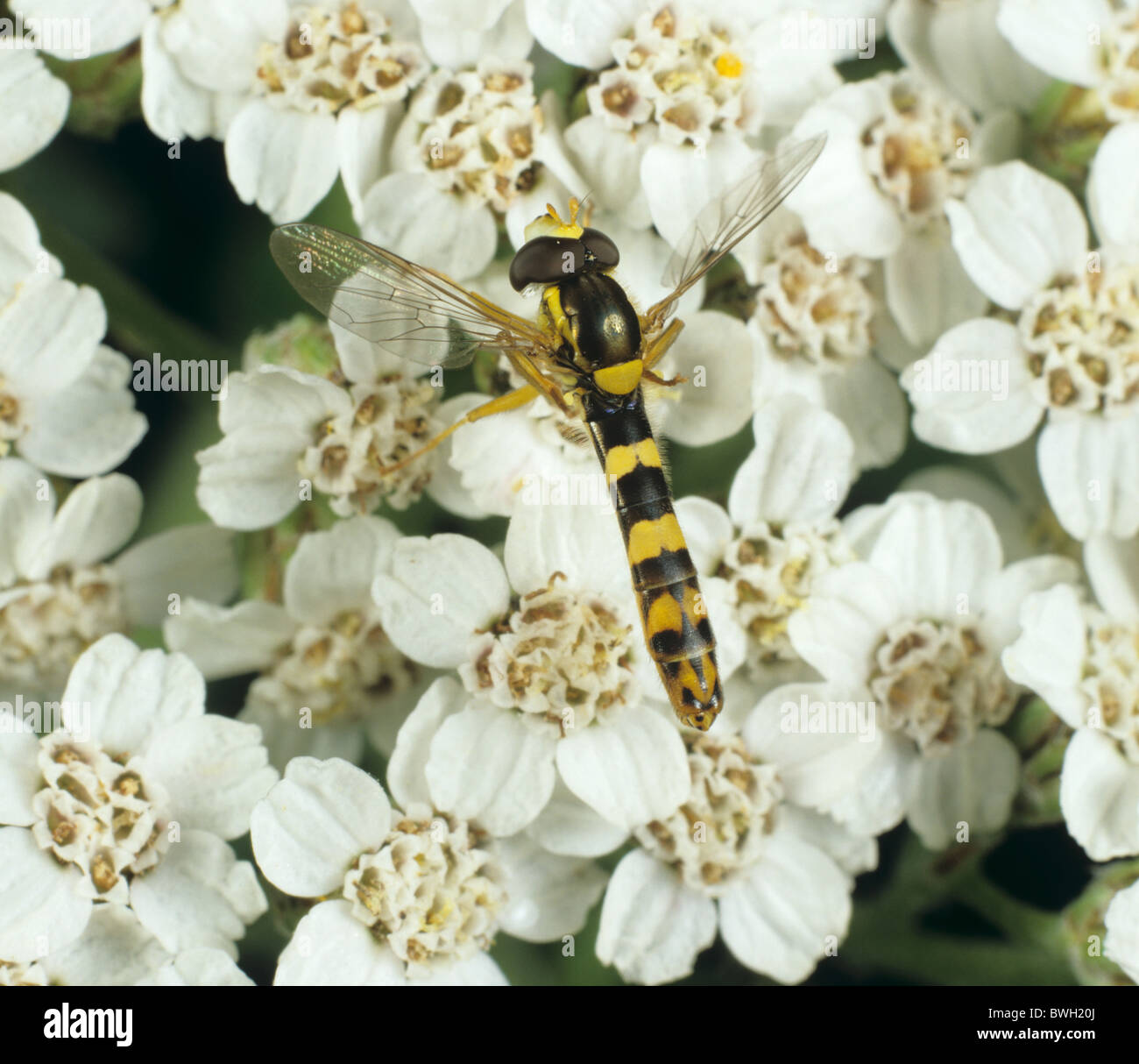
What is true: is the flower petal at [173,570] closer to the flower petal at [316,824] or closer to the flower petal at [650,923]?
the flower petal at [316,824]

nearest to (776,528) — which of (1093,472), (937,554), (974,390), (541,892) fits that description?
(937,554)

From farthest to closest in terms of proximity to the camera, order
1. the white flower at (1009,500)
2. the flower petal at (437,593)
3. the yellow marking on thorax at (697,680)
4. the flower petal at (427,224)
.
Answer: the white flower at (1009,500)
the flower petal at (427,224)
the flower petal at (437,593)
the yellow marking on thorax at (697,680)

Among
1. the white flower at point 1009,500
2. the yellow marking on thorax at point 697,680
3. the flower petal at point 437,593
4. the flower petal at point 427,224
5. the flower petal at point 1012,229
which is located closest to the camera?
the yellow marking on thorax at point 697,680

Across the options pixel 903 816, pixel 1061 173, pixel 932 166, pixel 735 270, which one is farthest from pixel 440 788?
pixel 1061 173

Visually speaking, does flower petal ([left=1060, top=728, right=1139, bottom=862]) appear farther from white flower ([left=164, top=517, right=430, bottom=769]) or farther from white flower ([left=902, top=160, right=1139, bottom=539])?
white flower ([left=164, top=517, right=430, bottom=769])

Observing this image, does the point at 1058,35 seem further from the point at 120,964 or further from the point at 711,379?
the point at 120,964

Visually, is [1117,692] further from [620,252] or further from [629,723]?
[620,252]


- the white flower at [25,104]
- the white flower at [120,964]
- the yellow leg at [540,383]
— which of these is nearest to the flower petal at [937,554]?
the yellow leg at [540,383]

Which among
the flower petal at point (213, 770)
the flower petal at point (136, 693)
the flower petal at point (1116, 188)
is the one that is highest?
the flower petal at point (1116, 188)
